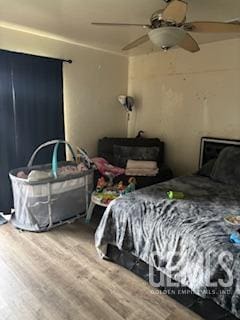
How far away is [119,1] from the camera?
2.10 m

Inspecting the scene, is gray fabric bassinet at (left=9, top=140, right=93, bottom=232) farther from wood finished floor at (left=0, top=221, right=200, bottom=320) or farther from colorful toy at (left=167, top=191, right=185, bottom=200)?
colorful toy at (left=167, top=191, right=185, bottom=200)

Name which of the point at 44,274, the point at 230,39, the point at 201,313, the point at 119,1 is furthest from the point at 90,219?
the point at 230,39

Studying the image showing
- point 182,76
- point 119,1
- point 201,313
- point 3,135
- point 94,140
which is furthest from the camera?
point 94,140

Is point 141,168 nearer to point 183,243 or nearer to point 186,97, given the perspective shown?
point 186,97

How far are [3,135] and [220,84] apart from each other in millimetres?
2857

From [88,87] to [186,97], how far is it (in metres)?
1.50

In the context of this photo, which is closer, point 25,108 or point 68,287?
point 68,287

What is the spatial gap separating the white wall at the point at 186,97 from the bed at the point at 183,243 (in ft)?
4.02

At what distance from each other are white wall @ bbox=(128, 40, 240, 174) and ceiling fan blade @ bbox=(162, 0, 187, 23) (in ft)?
6.14

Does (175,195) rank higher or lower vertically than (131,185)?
A: higher

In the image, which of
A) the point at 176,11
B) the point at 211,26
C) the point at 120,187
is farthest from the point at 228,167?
the point at 176,11

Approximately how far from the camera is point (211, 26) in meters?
1.86

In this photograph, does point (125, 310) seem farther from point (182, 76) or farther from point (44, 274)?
point (182, 76)

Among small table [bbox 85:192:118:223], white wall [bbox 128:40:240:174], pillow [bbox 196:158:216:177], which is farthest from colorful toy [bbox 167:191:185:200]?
white wall [bbox 128:40:240:174]
